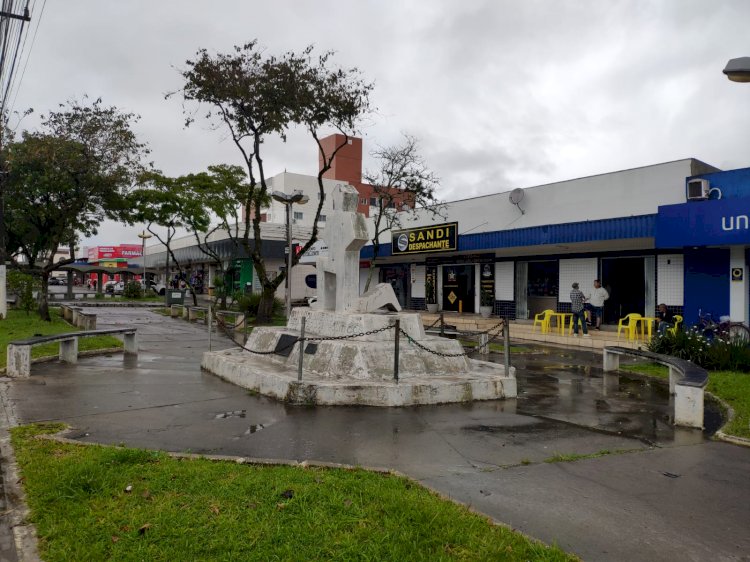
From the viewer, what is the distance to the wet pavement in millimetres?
3637

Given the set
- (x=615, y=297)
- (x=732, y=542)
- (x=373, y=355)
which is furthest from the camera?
(x=615, y=297)

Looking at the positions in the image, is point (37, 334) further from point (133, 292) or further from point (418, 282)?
→ point (133, 292)

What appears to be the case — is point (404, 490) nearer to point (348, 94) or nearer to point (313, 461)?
point (313, 461)

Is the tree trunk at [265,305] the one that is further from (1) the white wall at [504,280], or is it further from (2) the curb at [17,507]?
(2) the curb at [17,507]

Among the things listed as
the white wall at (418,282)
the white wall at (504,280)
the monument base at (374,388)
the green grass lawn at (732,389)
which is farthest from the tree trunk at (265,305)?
the green grass lawn at (732,389)

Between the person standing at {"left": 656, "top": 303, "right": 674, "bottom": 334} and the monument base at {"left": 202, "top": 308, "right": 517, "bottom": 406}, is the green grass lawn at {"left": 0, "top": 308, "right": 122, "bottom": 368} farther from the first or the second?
the person standing at {"left": 656, "top": 303, "right": 674, "bottom": 334}

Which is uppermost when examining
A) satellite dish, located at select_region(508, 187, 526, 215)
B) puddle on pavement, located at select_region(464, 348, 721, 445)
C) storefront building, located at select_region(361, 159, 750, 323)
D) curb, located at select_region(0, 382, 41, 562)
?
satellite dish, located at select_region(508, 187, 526, 215)

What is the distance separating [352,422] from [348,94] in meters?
15.7

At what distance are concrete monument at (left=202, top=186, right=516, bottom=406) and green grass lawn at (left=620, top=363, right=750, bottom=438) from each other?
2.92 meters

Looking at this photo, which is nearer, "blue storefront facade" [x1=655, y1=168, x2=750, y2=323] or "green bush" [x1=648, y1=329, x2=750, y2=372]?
"green bush" [x1=648, y1=329, x2=750, y2=372]

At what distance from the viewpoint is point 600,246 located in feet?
59.3

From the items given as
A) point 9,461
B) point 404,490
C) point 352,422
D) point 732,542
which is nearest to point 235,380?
point 352,422

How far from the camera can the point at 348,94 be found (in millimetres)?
19469

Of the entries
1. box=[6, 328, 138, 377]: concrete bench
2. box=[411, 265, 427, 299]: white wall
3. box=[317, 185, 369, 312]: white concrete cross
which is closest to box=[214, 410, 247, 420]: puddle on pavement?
box=[317, 185, 369, 312]: white concrete cross
